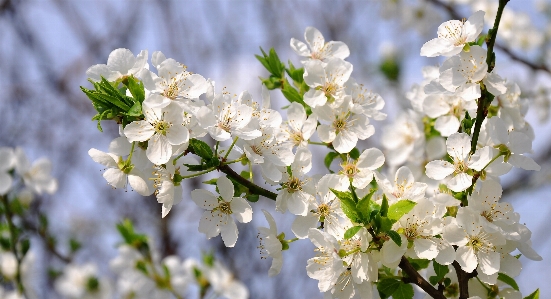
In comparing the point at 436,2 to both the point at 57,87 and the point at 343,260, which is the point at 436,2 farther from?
the point at 57,87

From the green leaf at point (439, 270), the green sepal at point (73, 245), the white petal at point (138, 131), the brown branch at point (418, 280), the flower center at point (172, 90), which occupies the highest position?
the flower center at point (172, 90)

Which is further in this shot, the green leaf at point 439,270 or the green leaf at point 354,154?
the green leaf at point 354,154

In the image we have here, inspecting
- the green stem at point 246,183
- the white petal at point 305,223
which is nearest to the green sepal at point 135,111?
the green stem at point 246,183

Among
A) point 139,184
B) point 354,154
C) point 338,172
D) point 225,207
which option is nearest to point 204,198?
point 225,207

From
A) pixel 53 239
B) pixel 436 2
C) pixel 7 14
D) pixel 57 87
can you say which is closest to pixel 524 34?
pixel 436 2

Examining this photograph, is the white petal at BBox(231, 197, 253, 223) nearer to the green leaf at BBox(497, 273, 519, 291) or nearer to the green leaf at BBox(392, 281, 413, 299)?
the green leaf at BBox(392, 281, 413, 299)

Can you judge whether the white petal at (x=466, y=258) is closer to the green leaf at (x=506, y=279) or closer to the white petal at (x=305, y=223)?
the green leaf at (x=506, y=279)

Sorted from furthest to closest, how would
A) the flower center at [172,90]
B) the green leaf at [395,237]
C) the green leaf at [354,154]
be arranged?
1. the green leaf at [354,154]
2. the flower center at [172,90]
3. the green leaf at [395,237]

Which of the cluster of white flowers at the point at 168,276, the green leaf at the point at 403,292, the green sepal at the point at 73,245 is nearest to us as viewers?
the green leaf at the point at 403,292
